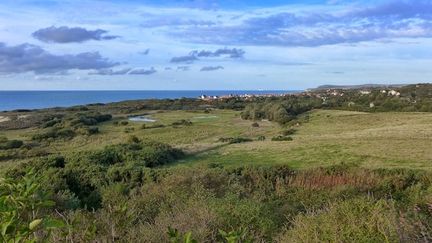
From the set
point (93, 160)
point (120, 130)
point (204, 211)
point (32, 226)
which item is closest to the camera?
point (32, 226)

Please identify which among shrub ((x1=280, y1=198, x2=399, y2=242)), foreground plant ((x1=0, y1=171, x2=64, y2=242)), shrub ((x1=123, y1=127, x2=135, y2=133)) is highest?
foreground plant ((x1=0, y1=171, x2=64, y2=242))

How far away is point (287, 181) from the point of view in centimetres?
2022

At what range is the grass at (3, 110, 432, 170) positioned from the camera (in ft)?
87.8

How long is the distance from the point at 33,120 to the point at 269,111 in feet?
102

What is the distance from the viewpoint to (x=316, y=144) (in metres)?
32.1

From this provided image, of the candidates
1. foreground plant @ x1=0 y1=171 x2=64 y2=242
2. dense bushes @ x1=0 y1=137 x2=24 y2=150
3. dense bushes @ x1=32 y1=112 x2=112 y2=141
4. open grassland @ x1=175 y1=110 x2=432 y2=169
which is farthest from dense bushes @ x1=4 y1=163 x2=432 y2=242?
dense bushes @ x1=32 y1=112 x2=112 y2=141

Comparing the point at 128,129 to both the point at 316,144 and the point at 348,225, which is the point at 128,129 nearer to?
the point at 316,144

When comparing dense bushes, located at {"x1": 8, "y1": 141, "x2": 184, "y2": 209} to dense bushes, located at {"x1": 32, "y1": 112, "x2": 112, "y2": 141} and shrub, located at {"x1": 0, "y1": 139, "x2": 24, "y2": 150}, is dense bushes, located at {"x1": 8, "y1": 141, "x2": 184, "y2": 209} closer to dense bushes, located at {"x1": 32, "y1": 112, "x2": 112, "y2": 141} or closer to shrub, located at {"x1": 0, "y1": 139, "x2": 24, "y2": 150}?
shrub, located at {"x1": 0, "y1": 139, "x2": 24, "y2": 150}

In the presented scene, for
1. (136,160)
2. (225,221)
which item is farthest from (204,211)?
(136,160)

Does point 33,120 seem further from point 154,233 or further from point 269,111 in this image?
point 154,233

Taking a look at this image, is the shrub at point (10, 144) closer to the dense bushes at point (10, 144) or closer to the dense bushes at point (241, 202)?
the dense bushes at point (10, 144)

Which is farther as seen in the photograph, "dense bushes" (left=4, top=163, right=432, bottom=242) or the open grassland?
the open grassland

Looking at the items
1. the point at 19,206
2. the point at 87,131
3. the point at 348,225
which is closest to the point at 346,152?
the point at 348,225

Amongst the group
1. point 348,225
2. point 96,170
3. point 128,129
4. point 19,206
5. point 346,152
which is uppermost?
point 19,206
